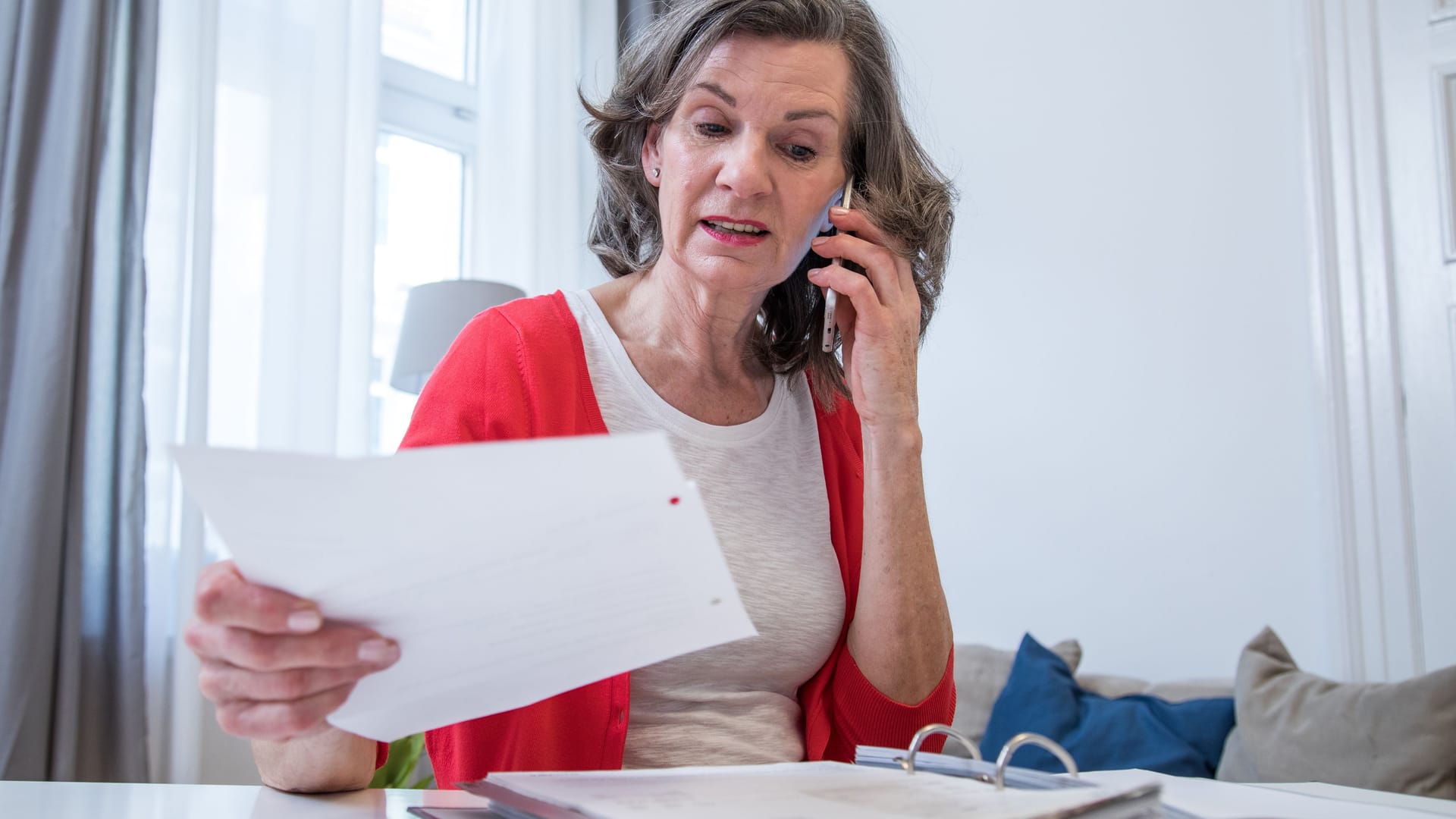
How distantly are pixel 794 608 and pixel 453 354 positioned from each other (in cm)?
41

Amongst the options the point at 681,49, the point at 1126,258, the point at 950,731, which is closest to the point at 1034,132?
the point at 1126,258

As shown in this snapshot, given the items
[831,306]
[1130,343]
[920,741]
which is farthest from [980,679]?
[920,741]

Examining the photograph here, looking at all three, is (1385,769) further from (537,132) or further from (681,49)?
(537,132)

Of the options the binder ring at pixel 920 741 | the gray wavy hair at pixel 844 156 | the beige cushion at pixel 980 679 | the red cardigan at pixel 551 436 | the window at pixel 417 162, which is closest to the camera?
the binder ring at pixel 920 741

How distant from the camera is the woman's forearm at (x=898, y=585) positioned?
1.07 meters

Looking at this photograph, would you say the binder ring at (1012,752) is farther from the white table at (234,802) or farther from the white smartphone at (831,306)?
the white smartphone at (831,306)

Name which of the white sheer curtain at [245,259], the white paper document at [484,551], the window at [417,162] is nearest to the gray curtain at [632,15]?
the window at [417,162]

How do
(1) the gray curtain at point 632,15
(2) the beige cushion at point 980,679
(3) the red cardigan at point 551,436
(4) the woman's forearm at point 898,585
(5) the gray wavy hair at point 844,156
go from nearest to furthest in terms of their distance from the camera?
(3) the red cardigan at point 551,436 → (4) the woman's forearm at point 898,585 → (5) the gray wavy hair at point 844,156 → (2) the beige cushion at point 980,679 → (1) the gray curtain at point 632,15

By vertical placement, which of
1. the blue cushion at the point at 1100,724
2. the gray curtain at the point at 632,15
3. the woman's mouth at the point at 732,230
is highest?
the gray curtain at the point at 632,15

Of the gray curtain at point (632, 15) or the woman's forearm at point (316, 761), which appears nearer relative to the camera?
the woman's forearm at point (316, 761)

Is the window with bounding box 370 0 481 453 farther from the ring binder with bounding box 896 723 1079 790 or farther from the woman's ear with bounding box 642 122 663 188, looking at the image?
the ring binder with bounding box 896 723 1079 790

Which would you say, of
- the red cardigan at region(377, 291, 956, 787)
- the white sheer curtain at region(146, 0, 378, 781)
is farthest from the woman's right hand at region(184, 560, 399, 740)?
the white sheer curtain at region(146, 0, 378, 781)

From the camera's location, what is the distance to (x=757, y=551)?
3.63ft

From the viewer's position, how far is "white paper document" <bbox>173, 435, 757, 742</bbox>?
481 millimetres
